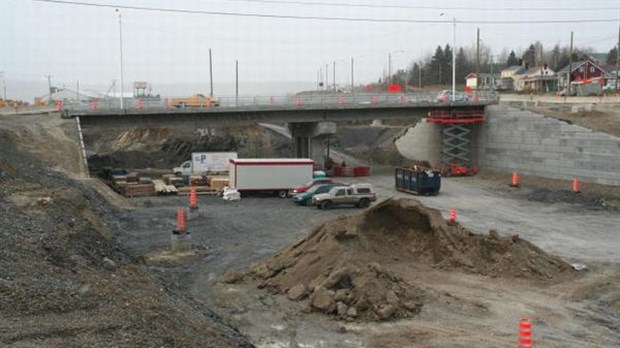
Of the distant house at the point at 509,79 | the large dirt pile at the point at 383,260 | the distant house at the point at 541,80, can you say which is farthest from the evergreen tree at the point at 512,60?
the large dirt pile at the point at 383,260

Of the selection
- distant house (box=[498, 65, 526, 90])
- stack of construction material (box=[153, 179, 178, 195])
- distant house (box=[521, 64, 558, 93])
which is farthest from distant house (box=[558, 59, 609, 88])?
stack of construction material (box=[153, 179, 178, 195])

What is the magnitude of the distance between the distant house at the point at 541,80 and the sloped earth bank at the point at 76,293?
118 metres

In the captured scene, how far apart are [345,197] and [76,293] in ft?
81.8

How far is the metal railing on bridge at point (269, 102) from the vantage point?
A: 50719 mm

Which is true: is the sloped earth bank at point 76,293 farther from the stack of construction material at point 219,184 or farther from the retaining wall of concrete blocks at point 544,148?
the retaining wall of concrete blocks at point 544,148

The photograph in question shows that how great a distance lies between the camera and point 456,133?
59594mm

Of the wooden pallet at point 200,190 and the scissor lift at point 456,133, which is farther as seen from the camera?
the scissor lift at point 456,133

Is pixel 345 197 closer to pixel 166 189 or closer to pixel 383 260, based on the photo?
pixel 166 189

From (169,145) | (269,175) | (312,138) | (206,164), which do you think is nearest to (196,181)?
(206,164)

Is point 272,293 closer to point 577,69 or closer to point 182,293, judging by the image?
point 182,293

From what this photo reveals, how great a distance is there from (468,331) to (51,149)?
108 feet

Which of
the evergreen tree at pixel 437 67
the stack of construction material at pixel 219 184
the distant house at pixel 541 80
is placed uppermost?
the evergreen tree at pixel 437 67

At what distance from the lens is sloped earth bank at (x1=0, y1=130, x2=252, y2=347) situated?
10.7 metres

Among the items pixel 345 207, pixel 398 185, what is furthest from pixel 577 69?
pixel 345 207
